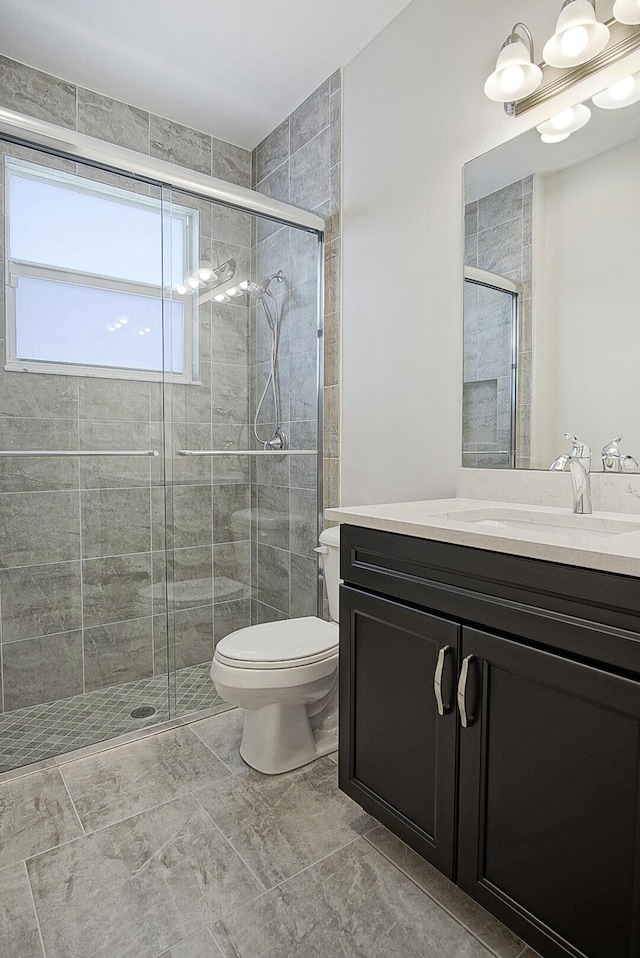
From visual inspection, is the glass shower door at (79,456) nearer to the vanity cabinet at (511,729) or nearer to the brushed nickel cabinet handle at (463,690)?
the vanity cabinet at (511,729)

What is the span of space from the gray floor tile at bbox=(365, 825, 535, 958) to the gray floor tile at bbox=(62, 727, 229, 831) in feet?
1.93

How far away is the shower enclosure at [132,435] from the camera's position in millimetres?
2027

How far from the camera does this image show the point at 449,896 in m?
1.33

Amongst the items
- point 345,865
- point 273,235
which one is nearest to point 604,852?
point 345,865

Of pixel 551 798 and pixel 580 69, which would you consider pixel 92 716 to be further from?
pixel 580 69

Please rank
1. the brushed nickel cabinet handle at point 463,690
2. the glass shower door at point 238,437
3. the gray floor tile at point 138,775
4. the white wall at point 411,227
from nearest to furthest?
the brushed nickel cabinet handle at point 463,690
the gray floor tile at point 138,775
the white wall at point 411,227
the glass shower door at point 238,437

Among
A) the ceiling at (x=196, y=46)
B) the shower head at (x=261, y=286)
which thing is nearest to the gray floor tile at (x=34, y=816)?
the shower head at (x=261, y=286)

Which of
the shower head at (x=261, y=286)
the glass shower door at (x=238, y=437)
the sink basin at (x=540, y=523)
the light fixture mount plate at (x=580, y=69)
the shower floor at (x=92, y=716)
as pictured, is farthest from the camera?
the shower head at (x=261, y=286)

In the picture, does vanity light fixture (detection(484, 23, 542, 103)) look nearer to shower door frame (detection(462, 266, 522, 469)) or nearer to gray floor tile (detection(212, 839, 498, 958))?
shower door frame (detection(462, 266, 522, 469))

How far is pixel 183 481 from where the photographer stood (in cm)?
222

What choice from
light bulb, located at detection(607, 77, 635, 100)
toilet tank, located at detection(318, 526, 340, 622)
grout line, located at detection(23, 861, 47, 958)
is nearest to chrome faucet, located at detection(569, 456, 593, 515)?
toilet tank, located at detection(318, 526, 340, 622)

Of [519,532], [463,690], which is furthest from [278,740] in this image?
[519,532]

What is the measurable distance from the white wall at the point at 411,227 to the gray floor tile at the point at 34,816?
4.77ft

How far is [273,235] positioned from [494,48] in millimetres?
1019
